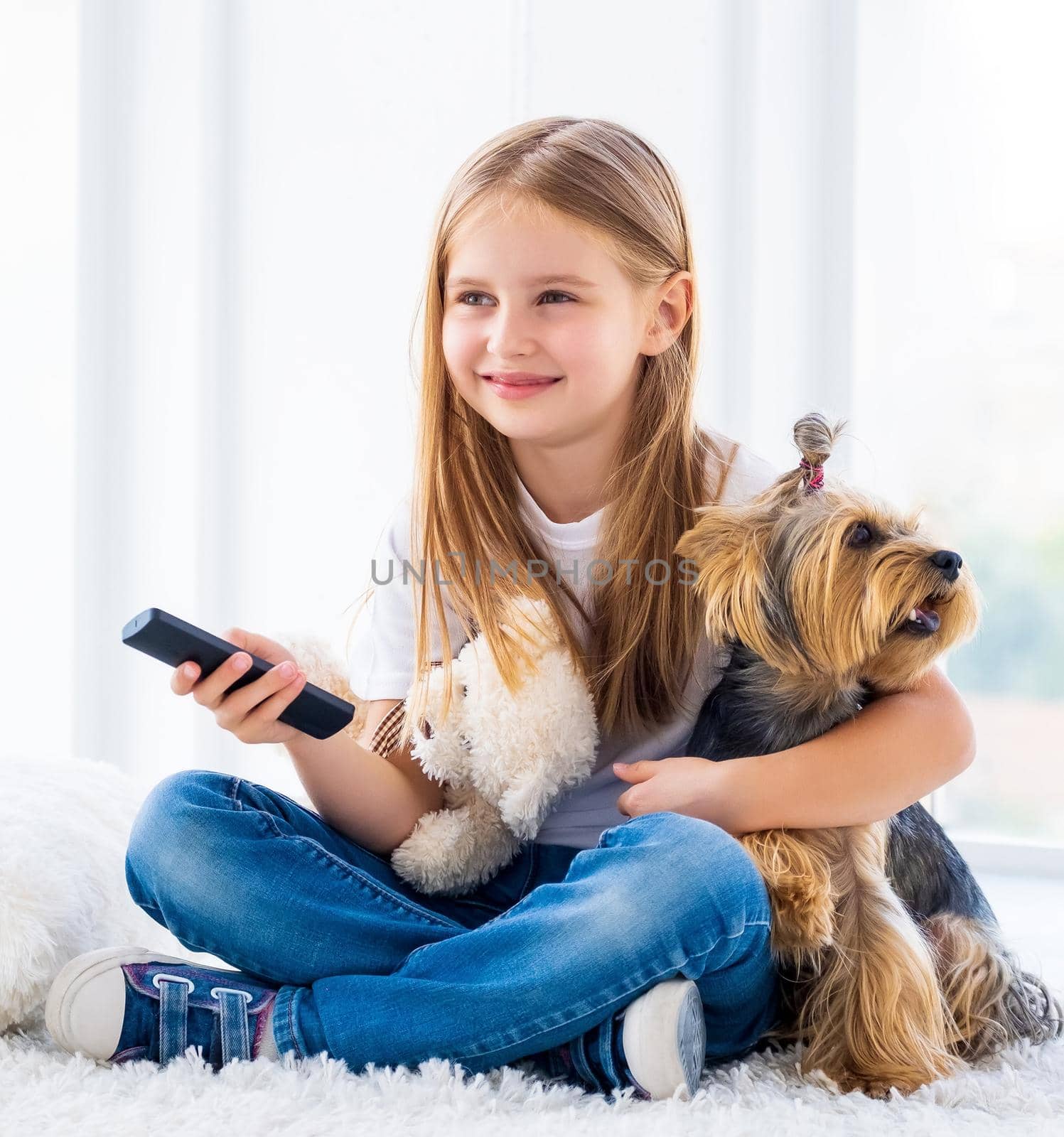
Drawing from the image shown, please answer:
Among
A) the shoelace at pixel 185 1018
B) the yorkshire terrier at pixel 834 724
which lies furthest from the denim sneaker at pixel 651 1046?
the shoelace at pixel 185 1018

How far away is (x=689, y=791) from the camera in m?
1.39

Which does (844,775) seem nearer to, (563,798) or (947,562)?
(947,562)

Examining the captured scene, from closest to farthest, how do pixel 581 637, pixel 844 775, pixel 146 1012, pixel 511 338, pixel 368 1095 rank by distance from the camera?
pixel 368 1095 → pixel 146 1012 → pixel 844 775 → pixel 511 338 → pixel 581 637

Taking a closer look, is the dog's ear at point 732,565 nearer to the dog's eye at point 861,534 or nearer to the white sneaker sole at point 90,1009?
the dog's eye at point 861,534

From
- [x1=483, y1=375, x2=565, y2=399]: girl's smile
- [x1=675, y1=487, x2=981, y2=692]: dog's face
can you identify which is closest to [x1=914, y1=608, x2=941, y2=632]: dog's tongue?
[x1=675, y1=487, x2=981, y2=692]: dog's face

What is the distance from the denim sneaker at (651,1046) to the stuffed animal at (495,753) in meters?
0.37

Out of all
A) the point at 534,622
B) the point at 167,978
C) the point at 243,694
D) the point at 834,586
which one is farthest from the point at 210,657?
the point at 834,586

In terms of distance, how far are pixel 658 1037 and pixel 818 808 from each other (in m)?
0.33

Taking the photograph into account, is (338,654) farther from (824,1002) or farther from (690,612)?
(824,1002)

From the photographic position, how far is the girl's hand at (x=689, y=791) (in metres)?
1.37

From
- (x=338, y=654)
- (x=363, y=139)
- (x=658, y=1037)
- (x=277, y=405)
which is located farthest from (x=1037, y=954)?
(x=363, y=139)

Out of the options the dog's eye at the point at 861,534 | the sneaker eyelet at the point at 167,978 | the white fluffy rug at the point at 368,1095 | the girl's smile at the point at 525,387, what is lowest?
the white fluffy rug at the point at 368,1095

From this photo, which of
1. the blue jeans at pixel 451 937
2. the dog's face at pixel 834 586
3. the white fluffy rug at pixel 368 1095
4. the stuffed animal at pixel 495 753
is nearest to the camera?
the white fluffy rug at pixel 368 1095

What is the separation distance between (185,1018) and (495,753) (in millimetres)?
488
